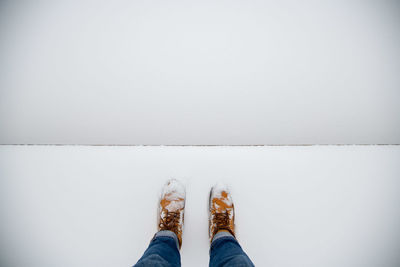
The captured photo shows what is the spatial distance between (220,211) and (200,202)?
0.12 meters

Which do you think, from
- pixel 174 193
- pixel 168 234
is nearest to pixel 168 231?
pixel 168 234

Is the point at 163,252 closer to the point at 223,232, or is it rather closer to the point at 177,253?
the point at 177,253

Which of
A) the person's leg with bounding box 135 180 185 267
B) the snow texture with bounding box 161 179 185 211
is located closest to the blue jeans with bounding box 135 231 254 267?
the person's leg with bounding box 135 180 185 267

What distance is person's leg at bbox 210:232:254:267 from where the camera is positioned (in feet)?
1.75

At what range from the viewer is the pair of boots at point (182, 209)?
0.71m

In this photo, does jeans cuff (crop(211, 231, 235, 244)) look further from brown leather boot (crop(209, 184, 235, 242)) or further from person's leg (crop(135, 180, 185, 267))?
person's leg (crop(135, 180, 185, 267))

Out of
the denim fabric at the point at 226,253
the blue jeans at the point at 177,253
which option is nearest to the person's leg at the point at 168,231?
the blue jeans at the point at 177,253

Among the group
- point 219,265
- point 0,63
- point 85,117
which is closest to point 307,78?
point 219,265

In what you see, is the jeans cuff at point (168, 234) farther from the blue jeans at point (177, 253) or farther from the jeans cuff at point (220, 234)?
the jeans cuff at point (220, 234)

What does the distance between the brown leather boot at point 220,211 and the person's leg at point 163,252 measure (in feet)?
0.57

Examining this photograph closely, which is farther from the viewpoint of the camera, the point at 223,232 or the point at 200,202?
the point at 200,202

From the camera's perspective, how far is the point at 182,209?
78 centimetres

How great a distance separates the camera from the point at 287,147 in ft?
3.07

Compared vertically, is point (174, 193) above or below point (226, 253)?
above
